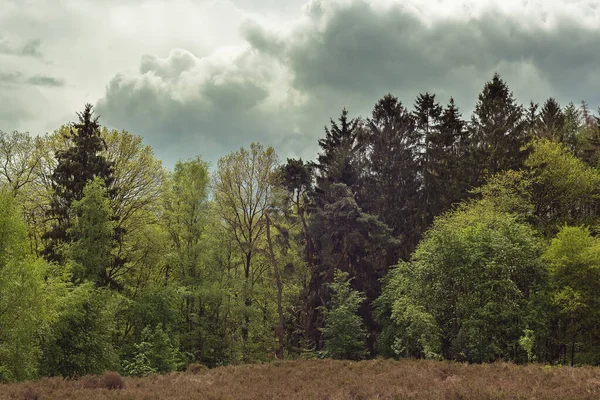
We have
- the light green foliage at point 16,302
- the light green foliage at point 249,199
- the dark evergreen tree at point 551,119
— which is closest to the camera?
the light green foliage at point 16,302

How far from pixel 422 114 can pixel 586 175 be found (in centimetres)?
1689

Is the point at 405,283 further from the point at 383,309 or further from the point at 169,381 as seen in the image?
the point at 169,381

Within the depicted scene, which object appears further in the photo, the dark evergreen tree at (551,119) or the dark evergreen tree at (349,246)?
the dark evergreen tree at (551,119)

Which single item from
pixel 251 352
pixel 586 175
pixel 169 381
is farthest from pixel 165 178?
pixel 586 175

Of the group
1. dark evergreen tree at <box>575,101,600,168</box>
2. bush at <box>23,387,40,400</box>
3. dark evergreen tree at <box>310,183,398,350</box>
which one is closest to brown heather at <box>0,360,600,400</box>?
bush at <box>23,387,40,400</box>

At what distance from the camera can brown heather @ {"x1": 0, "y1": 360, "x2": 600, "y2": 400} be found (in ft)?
39.6

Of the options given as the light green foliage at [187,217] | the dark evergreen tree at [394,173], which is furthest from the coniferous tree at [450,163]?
the light green foliage at [187,217]

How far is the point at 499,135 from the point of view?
115 ft

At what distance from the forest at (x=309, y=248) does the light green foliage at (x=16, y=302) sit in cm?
8

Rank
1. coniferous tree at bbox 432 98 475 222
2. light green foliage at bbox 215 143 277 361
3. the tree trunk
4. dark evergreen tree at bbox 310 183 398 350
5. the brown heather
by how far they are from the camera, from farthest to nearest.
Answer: coniferous tree at bbox 432 98 475 222 → dark evergreen tree at bbox 310 183 398 350 → the tree trunk → light green foliage at bbox 215 143 277 361 → the brown heather

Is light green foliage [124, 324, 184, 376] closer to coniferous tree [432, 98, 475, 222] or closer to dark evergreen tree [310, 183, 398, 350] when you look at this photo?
dark evergreen tree [310, 183, 398, 350]

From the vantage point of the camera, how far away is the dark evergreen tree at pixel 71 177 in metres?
25.5

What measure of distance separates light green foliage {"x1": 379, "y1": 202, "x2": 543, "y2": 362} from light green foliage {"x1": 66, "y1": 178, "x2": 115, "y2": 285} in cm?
1862

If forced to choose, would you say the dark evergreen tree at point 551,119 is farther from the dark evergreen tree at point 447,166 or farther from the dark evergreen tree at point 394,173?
the dark evergreen tree at point 394,173
